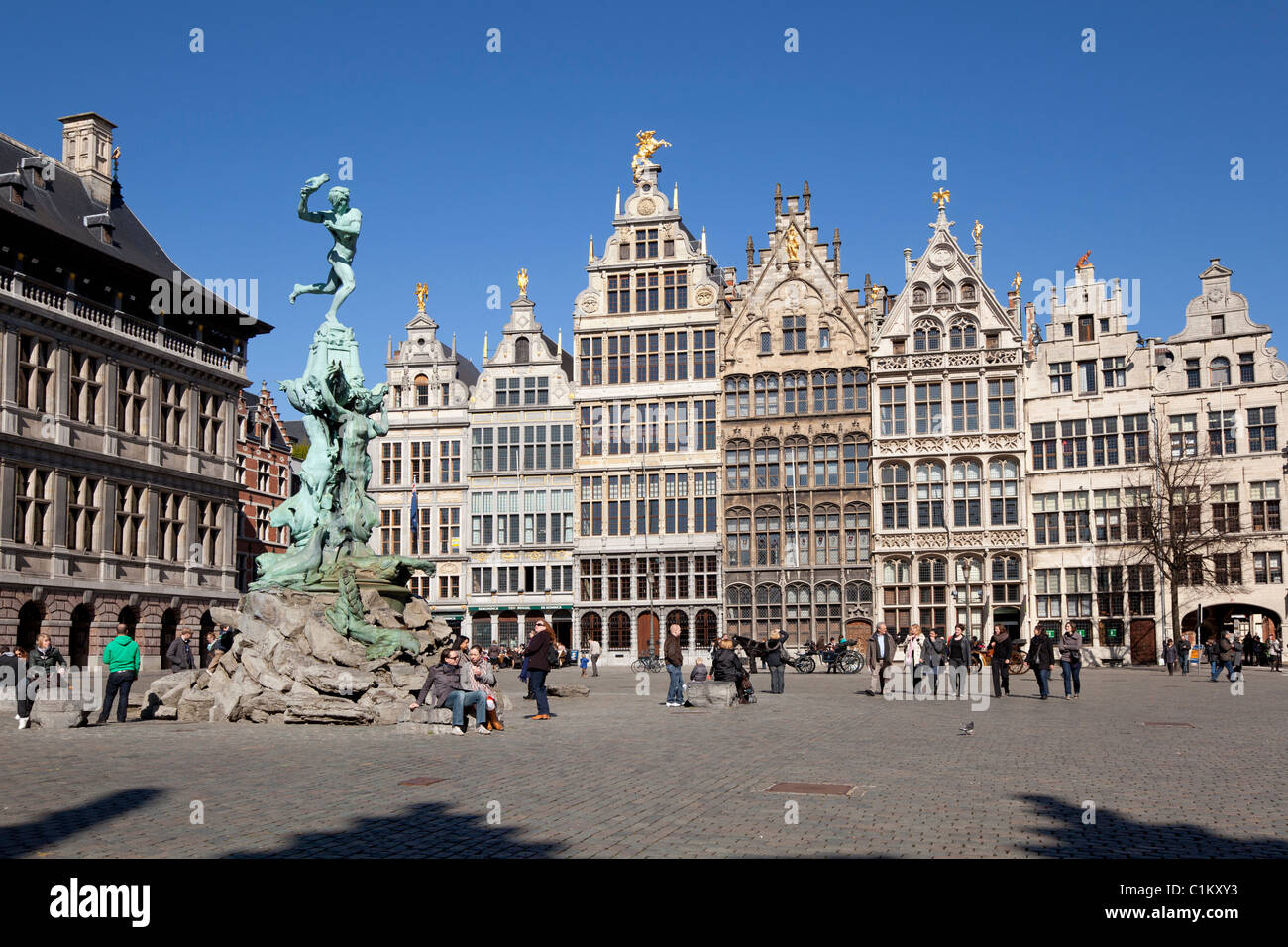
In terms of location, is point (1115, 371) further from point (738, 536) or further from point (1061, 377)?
point (738, 536)

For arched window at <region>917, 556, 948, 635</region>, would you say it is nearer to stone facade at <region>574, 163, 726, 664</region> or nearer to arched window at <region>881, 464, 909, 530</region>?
arched window at <region>881, 464, 909, 530</region>

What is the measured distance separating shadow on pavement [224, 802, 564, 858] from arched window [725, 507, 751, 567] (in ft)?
157

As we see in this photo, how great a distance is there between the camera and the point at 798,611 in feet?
186

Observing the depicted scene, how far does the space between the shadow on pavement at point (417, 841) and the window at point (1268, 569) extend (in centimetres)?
4912

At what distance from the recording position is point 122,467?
149ft

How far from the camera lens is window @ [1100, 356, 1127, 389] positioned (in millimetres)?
54000

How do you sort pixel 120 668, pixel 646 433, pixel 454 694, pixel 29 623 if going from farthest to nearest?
pixel 646 433, pixel 29 623, pixel 120 668, pixel 454 694

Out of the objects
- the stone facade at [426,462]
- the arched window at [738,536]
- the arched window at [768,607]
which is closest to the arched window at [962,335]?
the arched window at [738,536]

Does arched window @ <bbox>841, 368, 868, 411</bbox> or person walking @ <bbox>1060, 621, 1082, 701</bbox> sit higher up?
arched window @ <bbox>841, 368, 868, 411</bbox>

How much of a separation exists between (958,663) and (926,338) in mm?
27956

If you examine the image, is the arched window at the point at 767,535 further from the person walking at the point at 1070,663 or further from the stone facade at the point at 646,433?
the person walking at the point at 1070,663

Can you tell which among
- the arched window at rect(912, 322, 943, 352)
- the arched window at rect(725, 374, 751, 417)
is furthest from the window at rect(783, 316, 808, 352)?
the arched window at rect(912, 322, 943, 352)

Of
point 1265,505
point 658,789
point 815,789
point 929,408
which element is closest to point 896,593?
point 929,408

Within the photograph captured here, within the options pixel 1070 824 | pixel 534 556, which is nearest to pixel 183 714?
pixel 1070 824
